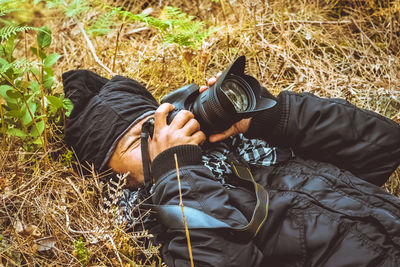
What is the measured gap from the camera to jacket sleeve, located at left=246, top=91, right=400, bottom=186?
71.1 inches

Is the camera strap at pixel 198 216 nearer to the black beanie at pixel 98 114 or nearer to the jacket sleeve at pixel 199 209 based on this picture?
the jacket sleeve at pixel 199 209

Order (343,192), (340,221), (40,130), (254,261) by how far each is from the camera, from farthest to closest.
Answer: (40,130), (343,192), (340,221), (254,261)

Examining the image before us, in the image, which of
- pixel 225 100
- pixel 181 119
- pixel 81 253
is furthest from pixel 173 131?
pixel 81 253

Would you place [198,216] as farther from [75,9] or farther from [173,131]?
[75,9]

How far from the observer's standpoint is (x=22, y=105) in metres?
1.81

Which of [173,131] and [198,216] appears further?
[173,131]

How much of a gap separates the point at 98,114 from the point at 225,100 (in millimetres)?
738

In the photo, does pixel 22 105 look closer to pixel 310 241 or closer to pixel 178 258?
pixel 178 258

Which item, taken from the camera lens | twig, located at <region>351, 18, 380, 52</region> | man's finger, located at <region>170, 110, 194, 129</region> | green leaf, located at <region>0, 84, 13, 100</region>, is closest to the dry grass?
twig, located at <region>351, 18, 380, 52</region>

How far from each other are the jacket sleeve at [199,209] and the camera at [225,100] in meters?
0.18

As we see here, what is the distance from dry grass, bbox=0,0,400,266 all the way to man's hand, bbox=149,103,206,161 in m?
0.49

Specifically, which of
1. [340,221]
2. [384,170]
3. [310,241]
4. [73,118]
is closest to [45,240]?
[73,118]

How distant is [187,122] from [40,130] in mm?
863

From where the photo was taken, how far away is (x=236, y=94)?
66.6 inches
